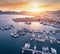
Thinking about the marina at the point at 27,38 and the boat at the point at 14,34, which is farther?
the boat at the point at 14,34

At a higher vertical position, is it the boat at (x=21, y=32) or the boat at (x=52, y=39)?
the boat at (x=21, y=32)

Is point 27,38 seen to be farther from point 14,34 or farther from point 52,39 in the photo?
point 52,39

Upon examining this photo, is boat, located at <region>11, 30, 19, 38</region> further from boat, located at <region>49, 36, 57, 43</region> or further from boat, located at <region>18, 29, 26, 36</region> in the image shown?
boat, located at <region>49, 36, 57, 43</region>

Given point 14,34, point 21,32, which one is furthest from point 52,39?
point 14,34

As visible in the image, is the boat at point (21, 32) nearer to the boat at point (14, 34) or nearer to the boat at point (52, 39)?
the boat at point (14, 34)

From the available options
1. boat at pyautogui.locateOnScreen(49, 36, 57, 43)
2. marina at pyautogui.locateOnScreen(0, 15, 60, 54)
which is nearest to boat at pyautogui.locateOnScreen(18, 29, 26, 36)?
marina at pyautogui.locateOnScreen(0, 15, 60, 54)

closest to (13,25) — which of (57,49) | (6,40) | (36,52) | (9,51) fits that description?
(6,40)

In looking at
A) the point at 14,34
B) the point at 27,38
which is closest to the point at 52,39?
the point at 27,38

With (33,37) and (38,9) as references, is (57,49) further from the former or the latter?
(38,9)

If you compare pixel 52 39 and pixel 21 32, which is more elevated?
pixel 21 32

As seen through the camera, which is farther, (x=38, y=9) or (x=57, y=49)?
(x=38, y=9)

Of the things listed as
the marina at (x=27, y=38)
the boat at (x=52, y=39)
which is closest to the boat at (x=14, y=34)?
the marina at (x=27, y=38)
